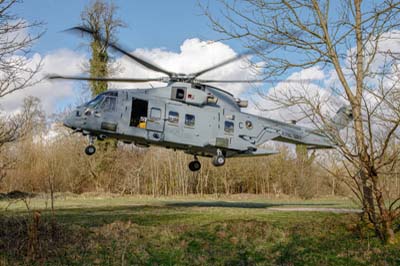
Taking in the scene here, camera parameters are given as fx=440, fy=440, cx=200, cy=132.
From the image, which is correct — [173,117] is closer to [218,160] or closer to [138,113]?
[138,113]

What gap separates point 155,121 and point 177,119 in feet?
2.77

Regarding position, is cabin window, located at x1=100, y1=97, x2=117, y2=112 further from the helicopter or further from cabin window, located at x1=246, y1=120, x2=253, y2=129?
cabin window, located at x1=246, y1=120, x2=253, y2=129

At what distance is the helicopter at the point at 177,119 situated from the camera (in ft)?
50.4

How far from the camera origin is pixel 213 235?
930 cm

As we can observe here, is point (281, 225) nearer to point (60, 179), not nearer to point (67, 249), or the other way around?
point (67, 249)

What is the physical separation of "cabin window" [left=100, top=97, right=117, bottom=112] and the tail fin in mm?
8420

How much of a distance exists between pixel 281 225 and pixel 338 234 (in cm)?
130

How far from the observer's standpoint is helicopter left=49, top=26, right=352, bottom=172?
50.4 ft

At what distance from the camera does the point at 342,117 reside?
9.44 meters

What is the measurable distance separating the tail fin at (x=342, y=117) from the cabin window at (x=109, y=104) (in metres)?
8.42

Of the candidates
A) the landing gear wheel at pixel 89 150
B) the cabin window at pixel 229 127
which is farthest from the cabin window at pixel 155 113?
the cabin window at pixel 229 127

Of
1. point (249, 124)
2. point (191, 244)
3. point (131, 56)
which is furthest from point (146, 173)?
point (191, 244)

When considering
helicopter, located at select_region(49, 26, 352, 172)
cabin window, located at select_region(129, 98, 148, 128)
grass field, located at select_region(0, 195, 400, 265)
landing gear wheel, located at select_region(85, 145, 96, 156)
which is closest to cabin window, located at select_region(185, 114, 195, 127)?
helicopter, located at select_region(49, 26, 352, 172)

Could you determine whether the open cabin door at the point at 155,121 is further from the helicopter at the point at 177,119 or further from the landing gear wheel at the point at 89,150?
the landing gear wheel at the point at 89,150
